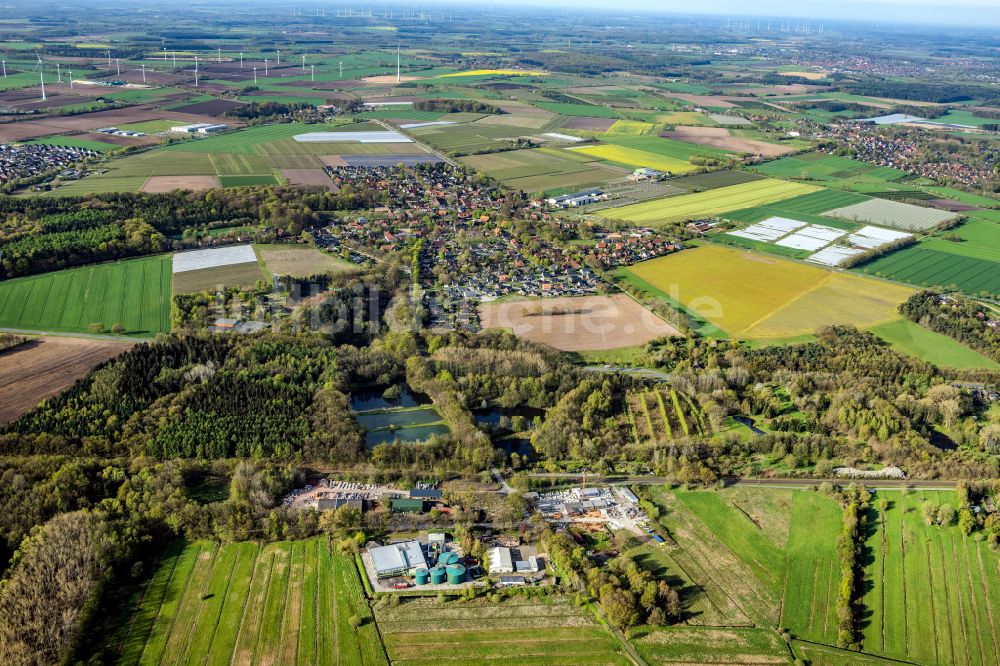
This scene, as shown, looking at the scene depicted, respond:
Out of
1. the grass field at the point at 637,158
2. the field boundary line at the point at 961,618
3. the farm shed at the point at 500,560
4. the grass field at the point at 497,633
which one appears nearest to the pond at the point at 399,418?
the farm shed at the point at 500,560

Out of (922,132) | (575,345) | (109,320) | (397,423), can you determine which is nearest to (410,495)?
(397,423)

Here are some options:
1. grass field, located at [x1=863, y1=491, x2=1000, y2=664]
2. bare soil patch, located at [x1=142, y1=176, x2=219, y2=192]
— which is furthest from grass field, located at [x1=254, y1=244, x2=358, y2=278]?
grass field, located at [x1=863, y1=491, x2=1000, y2=664]

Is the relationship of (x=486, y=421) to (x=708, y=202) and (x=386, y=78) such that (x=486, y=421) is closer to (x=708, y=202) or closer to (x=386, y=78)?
(x=708, y=202)

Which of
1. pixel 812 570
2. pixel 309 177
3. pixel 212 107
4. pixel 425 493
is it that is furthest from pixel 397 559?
pixel 212 107

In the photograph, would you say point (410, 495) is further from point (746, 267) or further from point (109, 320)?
point (746, 267)

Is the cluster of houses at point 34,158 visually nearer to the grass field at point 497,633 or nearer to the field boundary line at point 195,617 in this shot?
the field boundary line at point 195,617
